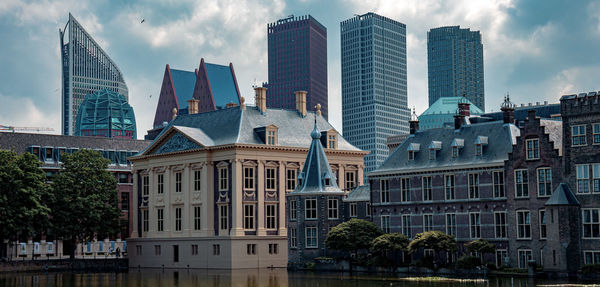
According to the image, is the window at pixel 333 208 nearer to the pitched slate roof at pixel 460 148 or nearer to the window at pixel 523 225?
the pitched slate roof at pixel 460 148

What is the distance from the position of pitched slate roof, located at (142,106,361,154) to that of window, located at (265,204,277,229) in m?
7.01

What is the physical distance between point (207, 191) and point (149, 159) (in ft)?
38.2

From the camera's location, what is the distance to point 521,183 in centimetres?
7594

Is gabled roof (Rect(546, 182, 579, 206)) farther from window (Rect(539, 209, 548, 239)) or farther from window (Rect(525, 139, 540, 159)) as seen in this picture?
window (Rect(525, 139, 540, 159))

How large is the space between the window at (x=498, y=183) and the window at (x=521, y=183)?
5.26 feet

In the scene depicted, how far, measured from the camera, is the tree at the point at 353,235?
85.8m

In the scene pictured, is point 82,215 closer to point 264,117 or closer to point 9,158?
point 9,158

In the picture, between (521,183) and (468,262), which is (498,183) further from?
(468,262)

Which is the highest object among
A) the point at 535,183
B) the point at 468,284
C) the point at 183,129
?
the point at 183,129

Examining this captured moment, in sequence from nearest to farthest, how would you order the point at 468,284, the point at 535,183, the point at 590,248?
the point at 468,284, the point at 590,248, the point at 535,183

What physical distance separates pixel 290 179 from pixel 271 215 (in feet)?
15.6

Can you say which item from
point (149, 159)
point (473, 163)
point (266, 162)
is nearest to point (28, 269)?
point (149, 159)

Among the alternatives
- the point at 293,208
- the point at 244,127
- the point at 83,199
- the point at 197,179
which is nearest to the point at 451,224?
the point at 293,208

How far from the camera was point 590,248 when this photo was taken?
70000 mm
